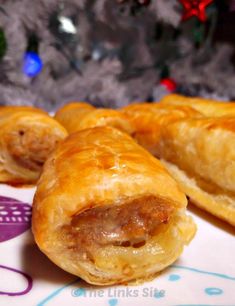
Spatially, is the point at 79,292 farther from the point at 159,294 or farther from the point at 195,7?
the point at 195,7

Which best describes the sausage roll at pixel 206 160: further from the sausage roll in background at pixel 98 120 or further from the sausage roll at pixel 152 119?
the sausage roll in background at pixel 98 120

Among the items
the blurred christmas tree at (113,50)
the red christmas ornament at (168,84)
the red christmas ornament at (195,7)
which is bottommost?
the red christmas ornament at (168,84)

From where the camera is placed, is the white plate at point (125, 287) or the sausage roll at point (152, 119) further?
the sausage roll at point (152, 119)

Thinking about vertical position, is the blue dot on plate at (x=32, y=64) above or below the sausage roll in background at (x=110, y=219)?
below

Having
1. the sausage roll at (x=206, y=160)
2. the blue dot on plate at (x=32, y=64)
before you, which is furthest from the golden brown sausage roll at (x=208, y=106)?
the blue dot on plate at (x=32, y=64)

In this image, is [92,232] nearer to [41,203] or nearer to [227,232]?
[41,203]

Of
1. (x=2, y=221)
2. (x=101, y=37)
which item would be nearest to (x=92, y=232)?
(x=2, y=221)
